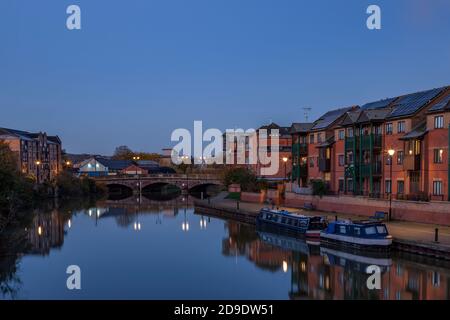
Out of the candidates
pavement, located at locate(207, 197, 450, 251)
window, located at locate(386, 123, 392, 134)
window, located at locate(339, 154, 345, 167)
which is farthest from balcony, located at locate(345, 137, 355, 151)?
pavement, located at locate(207, 197, 450, 251)

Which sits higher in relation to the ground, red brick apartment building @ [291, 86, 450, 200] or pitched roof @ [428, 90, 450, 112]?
pitched roof @ [428, 90, 450, 112]

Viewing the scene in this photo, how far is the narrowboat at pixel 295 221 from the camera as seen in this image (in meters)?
34.4

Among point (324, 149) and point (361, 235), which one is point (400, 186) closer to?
point (324, 149)

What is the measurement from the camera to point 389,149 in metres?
38.8

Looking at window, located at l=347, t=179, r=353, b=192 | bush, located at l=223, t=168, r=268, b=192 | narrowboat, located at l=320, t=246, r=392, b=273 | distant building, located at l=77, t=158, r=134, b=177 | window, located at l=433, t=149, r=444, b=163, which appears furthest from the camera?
distant building, located at l=77, t=158, r=134, b=177

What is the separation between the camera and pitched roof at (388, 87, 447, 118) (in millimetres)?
37688

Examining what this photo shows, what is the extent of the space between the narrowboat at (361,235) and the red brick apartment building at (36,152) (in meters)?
60.3

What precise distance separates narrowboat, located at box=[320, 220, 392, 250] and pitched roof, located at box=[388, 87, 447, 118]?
12300mm

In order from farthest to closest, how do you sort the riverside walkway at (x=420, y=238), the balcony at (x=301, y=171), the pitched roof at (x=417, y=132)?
the balcony at (x=301, y=171)
the pitched roof at (x=417, y=132)
the riverside walkway at (x=420, y=238)

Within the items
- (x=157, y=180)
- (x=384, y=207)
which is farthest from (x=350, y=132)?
(x=157, y=180)

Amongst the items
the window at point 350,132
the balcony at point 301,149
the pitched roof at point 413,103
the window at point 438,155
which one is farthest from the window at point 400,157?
the balcony at point 301,149

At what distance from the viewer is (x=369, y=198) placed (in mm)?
37906

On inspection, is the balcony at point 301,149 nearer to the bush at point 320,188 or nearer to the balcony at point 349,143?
the bush at point 320,188

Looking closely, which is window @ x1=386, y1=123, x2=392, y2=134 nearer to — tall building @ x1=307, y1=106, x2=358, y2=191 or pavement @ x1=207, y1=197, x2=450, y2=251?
tall building @ x1=307, y1=106, x2=358, y2=191
